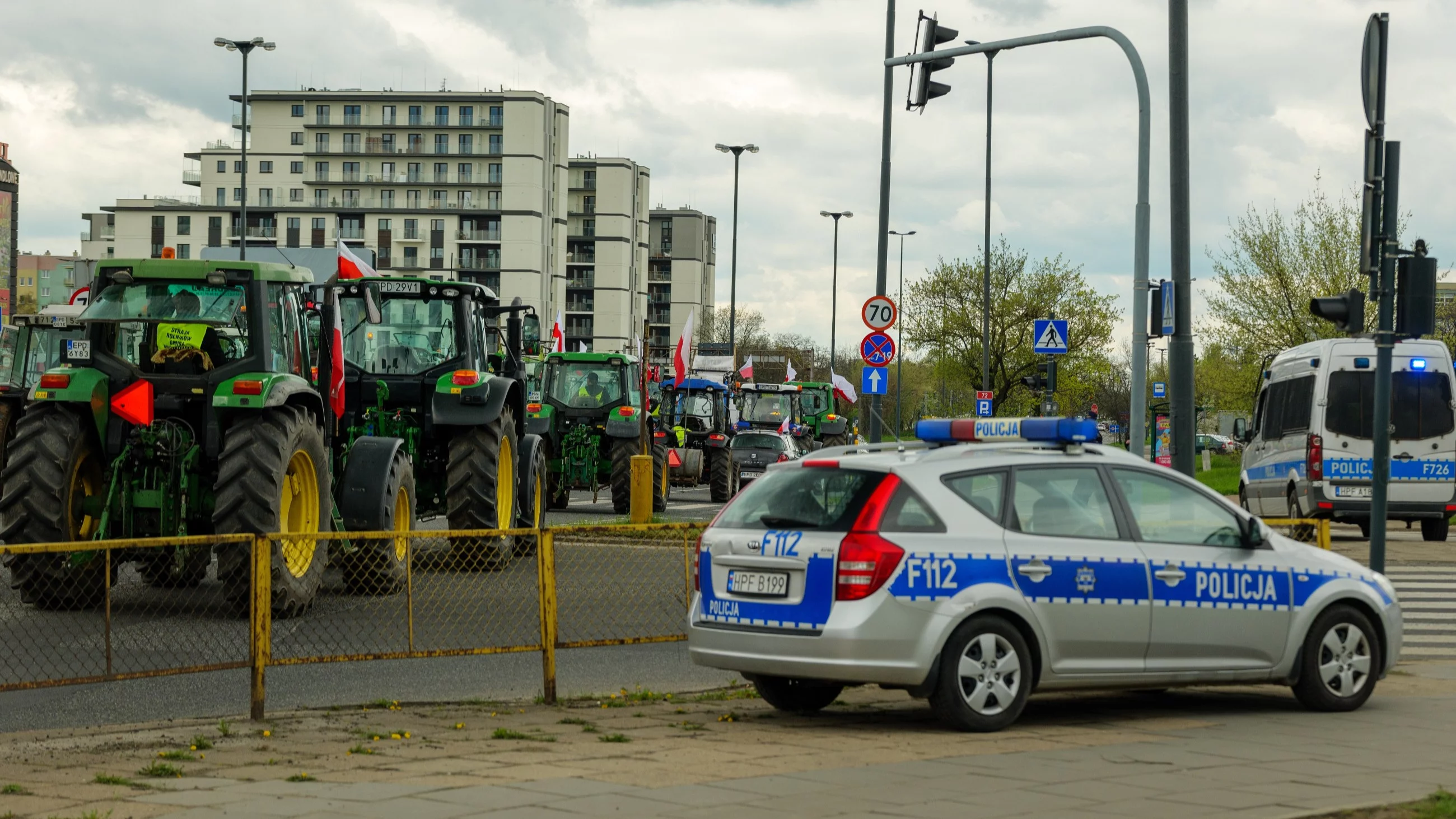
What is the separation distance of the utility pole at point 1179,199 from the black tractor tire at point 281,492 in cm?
720

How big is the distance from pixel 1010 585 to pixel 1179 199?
24.7 ft

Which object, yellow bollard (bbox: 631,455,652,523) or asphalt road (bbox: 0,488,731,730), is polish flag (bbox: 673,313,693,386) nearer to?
yellow bollard (bbox: 631,455,652,523)

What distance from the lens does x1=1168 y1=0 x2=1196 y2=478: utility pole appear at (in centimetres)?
1516

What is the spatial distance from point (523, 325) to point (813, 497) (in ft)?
33.3

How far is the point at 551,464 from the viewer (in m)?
29.5

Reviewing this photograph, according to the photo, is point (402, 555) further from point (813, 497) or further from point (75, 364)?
point (75, 364)

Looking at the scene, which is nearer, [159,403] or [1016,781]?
[1016,781]

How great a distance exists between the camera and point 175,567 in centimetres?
1070

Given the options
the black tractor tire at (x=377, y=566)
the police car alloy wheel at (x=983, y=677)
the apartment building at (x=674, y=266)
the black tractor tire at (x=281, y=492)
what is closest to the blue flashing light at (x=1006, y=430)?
the police car alloy wheel at (x=983, y=677)

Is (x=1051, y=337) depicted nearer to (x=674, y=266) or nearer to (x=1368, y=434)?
(x=1368, y=434)

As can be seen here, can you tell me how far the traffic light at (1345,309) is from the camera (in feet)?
39.1

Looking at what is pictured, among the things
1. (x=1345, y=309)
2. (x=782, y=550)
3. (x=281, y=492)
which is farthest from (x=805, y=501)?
(x=281, y=492)

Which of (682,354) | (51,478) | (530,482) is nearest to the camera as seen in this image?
(51,478)

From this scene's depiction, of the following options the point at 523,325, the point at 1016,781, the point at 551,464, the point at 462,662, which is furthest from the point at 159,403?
the point at 551,464
